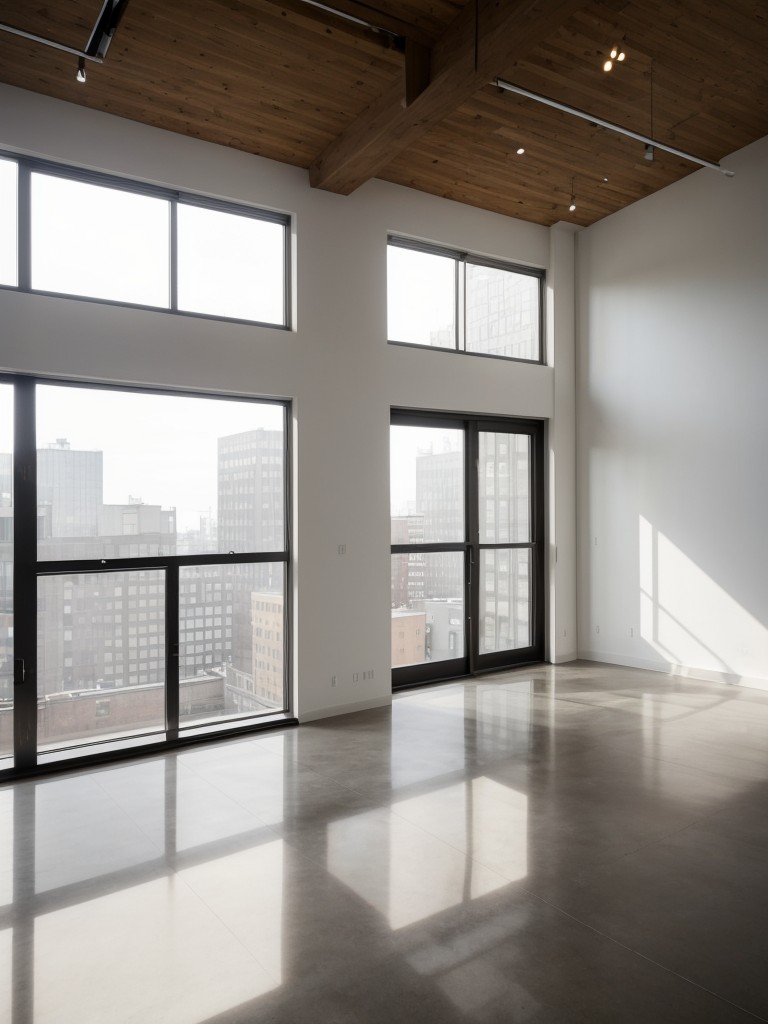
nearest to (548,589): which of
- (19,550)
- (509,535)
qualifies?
(509,535)

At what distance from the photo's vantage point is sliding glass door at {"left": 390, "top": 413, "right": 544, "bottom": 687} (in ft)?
22.6

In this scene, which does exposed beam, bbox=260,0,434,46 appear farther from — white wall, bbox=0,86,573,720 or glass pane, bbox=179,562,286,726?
glass pane, bbox=179,562,286,726

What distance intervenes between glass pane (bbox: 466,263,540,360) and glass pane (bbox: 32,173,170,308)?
3156mm

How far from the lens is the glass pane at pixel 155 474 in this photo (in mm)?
4922

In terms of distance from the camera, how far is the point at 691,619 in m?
6.99

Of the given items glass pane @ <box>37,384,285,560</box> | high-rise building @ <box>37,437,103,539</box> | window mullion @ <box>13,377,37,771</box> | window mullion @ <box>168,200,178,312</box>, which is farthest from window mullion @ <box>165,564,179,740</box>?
window mullion @ <box>168,200,178,312</box>

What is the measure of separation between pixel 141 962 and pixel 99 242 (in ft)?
14.5

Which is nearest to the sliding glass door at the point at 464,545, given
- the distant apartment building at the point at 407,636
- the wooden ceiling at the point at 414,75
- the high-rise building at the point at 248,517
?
the distant apartment building at the point at 407,636

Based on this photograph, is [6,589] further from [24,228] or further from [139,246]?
[139,246]

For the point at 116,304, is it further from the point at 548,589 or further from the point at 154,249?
the point at 548,589

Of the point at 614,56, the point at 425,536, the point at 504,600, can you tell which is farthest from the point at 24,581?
the point at 614,56

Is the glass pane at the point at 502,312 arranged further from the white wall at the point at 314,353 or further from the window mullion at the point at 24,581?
the window mullion at the point at 24,581

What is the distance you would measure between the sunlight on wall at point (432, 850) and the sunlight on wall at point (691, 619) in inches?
134

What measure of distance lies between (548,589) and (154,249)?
202 inches
